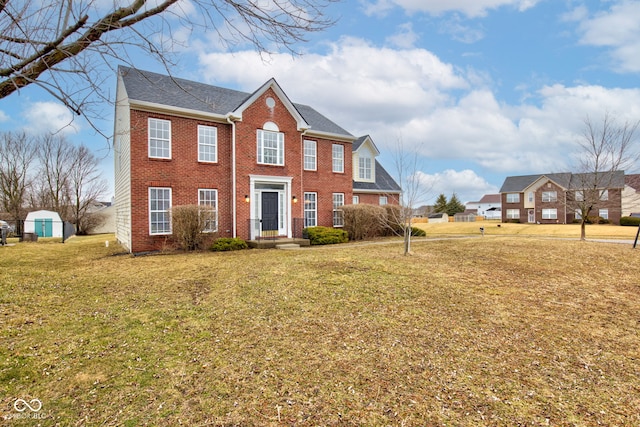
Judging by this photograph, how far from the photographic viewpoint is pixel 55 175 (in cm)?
3291

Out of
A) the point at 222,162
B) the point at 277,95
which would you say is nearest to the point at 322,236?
the point at 222,162

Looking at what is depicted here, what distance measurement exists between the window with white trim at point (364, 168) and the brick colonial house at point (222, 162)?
3450mm

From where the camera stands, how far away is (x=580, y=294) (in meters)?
7.21

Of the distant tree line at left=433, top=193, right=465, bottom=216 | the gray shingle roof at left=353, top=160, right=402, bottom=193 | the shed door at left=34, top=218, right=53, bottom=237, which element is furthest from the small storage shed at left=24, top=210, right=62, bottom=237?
the distant tree line at left=433, top=193, right=465, bottom=216

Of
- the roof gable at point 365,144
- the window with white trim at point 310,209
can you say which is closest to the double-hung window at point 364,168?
the roof gable at point 365,144

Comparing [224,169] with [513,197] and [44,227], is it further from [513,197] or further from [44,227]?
[513,197]

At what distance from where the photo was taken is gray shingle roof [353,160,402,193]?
21.8 metres

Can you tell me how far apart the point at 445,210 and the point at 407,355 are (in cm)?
5630

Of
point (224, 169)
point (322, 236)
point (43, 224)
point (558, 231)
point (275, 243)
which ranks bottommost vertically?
point (558, 231)

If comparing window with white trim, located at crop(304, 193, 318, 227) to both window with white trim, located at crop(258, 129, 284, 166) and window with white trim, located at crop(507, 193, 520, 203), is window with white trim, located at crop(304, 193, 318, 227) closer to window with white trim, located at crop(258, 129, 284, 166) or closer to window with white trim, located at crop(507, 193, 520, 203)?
window with white trim, located at crop(258, 129, 284, 166)

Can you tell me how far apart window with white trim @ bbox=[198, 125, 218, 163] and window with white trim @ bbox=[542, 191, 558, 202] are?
45332 mm

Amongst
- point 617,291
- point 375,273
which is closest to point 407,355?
point 375,273

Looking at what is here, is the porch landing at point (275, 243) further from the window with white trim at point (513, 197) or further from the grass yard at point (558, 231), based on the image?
the window with white trim at point (513, 197)

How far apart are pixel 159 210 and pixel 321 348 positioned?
11.4 metres
